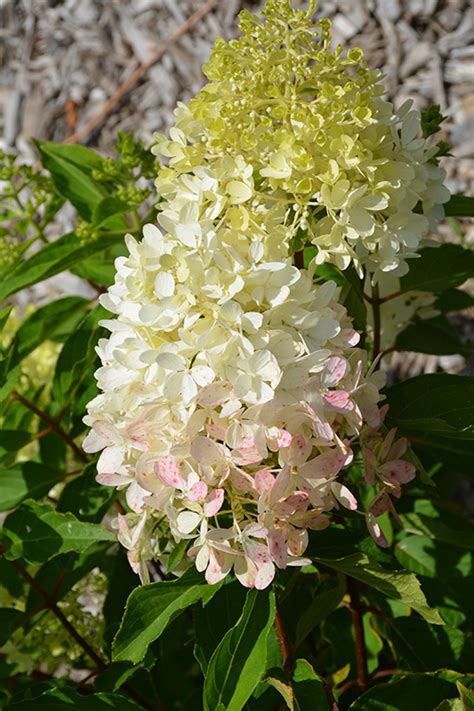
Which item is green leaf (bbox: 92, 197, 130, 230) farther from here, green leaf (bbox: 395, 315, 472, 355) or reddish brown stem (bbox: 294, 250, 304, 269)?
green leaf (bbox: 395, 315, 472, 355)

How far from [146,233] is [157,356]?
0.46 feet

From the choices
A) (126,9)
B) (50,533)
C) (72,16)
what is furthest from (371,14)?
(50,533)

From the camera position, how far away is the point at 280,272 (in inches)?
31.6

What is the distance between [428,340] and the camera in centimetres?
135

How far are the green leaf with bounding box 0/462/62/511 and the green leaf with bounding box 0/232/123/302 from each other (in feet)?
0.83

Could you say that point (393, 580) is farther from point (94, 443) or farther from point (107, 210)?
point (107, 210)

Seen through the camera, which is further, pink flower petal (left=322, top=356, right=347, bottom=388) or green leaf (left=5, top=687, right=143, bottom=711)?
green leaf (left=5, top=687, right=143, bottom=711)

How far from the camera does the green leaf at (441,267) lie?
1187 millimetres

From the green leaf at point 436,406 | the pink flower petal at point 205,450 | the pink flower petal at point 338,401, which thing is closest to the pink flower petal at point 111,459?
the pink flower petal at point 205,450

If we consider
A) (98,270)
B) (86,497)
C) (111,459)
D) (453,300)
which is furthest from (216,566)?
(453,300)

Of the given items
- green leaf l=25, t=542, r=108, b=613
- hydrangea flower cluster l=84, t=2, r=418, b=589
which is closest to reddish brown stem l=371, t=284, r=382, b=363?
hydrangea flower cluster l=84, t=2, r=418, b=589

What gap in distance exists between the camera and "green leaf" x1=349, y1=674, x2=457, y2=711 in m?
0.93

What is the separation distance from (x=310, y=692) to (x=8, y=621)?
1.41ft

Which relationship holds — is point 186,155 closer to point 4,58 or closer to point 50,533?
point 50,533
